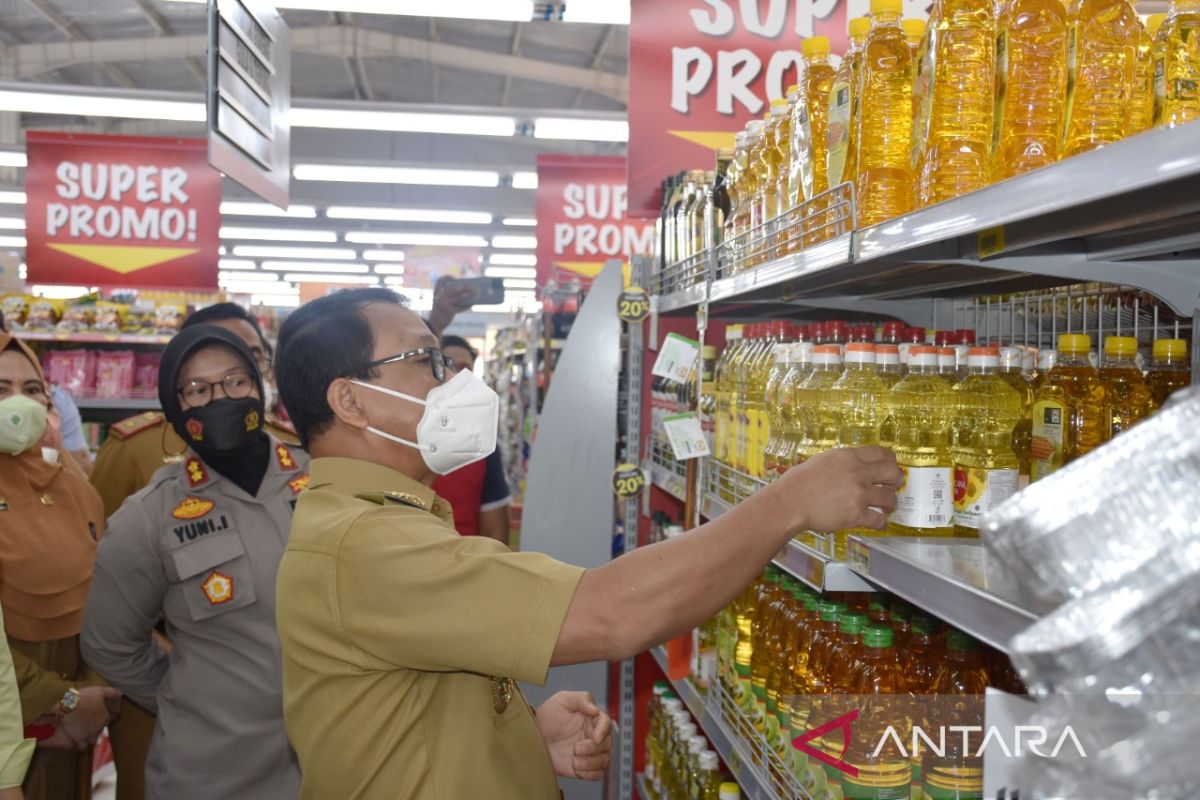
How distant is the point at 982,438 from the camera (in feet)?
5.49

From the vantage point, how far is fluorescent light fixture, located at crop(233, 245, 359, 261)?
65.5ft

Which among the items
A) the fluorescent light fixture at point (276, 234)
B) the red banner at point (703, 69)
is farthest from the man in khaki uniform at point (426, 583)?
the fluorescent light fixture at point (276, 234)

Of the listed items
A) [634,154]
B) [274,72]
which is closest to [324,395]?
[634,154]

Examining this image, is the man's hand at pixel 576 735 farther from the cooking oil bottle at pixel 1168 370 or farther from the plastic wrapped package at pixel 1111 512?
the plastic wrapped package at pixel 1111 512

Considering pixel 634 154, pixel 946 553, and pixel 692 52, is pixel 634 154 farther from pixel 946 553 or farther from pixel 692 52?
pixel 946 553

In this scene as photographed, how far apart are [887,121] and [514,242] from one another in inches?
660

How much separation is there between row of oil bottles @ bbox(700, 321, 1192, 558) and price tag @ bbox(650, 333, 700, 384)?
80cm

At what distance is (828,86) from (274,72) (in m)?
3.19

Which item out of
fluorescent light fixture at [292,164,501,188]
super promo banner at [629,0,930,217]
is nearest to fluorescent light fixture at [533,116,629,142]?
fluorescent light fixture at [292,164,501,188]

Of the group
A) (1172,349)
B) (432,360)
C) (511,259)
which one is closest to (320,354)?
(432,360)

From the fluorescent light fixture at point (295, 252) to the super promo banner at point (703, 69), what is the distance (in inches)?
666

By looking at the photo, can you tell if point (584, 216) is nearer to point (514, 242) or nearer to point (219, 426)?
point (219, 426)

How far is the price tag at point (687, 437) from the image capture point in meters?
2.61

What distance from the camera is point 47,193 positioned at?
8.31 m
